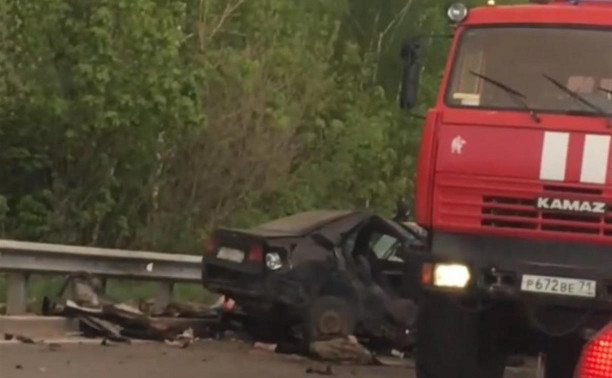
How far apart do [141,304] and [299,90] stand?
14342mm

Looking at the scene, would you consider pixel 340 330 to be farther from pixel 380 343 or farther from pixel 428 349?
pixel 428 349

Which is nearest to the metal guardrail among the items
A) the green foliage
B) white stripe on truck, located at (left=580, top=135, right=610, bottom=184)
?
the green foliage

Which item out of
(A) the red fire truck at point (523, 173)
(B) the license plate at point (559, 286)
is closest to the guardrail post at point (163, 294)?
(A) the red fire truck at point (523, 173)

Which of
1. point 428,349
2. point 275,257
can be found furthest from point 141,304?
point 428,349

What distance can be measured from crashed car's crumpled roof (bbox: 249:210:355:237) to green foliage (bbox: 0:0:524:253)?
134 inches

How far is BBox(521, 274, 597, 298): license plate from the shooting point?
11867 mm

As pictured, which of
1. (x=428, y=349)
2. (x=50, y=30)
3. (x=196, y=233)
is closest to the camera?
(x=428, y=349)

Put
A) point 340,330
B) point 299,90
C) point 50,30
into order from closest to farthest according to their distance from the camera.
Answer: point 340,330
point 50,30
point 299,90

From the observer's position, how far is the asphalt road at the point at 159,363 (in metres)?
13.8

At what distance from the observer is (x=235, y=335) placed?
1797 cm

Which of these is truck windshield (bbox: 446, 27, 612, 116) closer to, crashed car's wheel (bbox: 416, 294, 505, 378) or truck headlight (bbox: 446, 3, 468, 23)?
truck headlight (bbox: 446, 3, 468, 23)

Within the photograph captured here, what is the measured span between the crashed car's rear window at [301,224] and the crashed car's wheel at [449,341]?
13.6 ft

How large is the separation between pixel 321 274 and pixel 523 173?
4.96m

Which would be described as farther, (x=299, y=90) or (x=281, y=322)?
(x=299, y=90)
